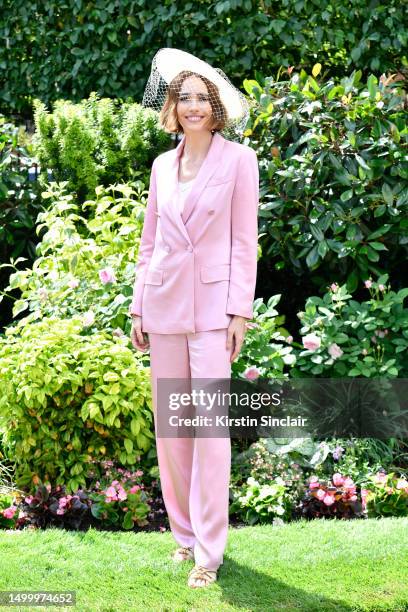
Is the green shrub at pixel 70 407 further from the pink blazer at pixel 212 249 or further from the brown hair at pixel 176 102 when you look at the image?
the brown hair at pixel 176 102

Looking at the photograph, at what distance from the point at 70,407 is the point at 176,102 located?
1632 mm

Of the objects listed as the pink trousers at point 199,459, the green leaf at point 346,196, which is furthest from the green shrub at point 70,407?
the green leaf at point 346,196

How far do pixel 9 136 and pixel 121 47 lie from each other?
4.09 ft

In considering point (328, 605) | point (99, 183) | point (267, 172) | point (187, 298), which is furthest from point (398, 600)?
point (99, 183)

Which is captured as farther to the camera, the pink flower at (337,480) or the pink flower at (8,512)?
the pink flower at (337,480)

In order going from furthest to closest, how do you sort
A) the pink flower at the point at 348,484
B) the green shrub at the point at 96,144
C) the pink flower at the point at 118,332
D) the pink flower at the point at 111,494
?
the green shrub at the point at 96,144, the pink flower at the point at 118,332, the pink flower at the point at 348,484, the pink flower at the point at 111,494

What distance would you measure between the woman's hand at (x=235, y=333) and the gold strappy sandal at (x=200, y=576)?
790 millimetres

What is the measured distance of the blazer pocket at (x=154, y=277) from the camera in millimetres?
3639

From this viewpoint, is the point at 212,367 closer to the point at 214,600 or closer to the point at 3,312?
the point at 214,600

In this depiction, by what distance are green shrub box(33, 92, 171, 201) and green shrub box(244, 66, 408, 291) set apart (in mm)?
872

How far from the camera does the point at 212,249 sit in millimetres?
3568

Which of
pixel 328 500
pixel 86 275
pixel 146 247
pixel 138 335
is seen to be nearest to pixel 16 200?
pixel 86 275

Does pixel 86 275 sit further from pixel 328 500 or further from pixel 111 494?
pixel 328 500

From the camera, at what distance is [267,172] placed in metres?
5.46
